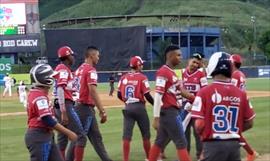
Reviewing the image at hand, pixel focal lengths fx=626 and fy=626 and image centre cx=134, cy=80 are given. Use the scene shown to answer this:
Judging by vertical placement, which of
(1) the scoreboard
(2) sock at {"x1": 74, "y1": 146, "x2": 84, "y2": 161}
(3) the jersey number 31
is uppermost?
(1) the scoreboard

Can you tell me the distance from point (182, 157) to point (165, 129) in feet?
1.72

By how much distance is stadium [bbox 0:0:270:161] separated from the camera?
1681cm

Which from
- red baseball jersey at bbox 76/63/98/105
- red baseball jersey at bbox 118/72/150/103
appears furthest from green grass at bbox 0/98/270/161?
red baseball jersey at bbox 76/63/98/105

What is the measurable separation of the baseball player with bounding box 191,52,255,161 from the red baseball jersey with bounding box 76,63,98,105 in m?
4.32

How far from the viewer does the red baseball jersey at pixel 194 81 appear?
11625 mm

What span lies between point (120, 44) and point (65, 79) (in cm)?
6008

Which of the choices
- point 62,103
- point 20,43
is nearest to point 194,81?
point 62,103

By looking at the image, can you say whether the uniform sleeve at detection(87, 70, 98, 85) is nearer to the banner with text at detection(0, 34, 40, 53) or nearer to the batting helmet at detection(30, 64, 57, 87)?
the batting helmet at detection(30, 64, 57, 87)

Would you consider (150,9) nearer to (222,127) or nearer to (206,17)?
(206,17)

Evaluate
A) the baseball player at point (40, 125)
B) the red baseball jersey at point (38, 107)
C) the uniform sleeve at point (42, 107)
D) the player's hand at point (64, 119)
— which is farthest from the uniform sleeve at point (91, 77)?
the uniform sleeve at point (42, 107)

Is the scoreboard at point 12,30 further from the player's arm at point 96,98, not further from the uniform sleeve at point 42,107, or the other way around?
the uniform sleeve at point 42,107

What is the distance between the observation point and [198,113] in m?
6.61

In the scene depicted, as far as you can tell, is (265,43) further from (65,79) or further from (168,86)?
(168,86)

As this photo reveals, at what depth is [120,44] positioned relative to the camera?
70438mm
